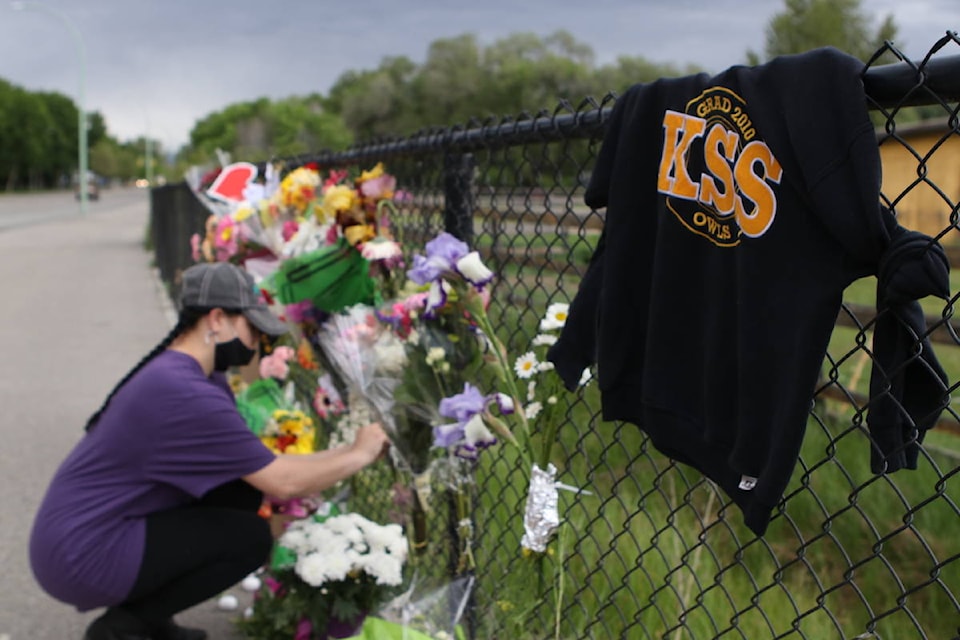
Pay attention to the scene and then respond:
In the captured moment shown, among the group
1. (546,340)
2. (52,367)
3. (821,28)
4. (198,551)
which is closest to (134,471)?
(198,551)

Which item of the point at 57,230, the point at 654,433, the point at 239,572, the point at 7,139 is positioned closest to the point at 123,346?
the point at 239,572

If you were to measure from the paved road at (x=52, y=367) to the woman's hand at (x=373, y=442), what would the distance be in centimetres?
113

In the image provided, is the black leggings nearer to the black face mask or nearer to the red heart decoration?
the black face mask

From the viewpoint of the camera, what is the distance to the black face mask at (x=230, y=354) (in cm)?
Answer: 327

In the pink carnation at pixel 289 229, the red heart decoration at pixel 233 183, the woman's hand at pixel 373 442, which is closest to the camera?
the woman's hand at pixel 373 442

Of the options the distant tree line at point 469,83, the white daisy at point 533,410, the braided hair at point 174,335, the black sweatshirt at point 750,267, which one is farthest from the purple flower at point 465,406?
the distant tree line at point 469,83

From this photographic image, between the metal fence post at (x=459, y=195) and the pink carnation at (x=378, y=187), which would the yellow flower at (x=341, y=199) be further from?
the metal fence post at (x=459, y=195)

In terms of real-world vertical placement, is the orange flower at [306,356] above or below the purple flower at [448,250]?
below

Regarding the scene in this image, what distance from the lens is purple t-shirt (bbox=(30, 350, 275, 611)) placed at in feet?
9.80

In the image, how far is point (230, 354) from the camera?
3289mm

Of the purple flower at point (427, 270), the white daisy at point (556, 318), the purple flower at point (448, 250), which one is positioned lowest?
the white daisy at point (556, 318)

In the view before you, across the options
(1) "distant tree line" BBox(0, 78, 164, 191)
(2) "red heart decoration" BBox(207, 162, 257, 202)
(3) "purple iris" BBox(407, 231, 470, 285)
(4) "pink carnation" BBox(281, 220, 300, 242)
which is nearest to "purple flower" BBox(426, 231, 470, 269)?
(3) "purple iris" BBox(407, 231, 470, 285)

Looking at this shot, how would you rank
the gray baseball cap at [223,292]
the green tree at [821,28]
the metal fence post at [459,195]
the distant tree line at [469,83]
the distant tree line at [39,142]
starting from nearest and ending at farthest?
the metal fence post at [459,195], the gray baseball cap at [223,292], the green tree at [821,28], the distant tree line at [469,83], the distant tree line at [39,142]

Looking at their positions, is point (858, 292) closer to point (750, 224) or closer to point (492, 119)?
point (492, 119)
